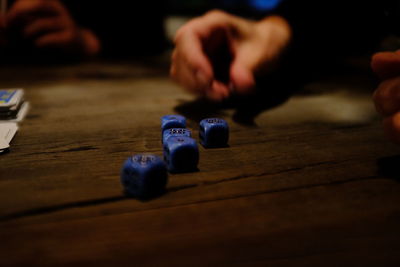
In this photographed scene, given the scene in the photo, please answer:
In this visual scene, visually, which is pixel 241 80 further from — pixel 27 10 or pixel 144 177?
pixel 27 10

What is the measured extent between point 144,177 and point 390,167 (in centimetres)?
60

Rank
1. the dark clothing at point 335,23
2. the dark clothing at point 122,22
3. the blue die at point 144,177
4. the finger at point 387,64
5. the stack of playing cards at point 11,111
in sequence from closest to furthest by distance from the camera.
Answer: the blue die at point 144,177
the finger at point 387,64
the stack of playing cards at point 11,111
the dark clothing at point 335,23
the dark clothing at point 122,22

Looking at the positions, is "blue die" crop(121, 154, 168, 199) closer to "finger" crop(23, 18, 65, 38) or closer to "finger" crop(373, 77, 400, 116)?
"finger" crop(373, 77, 400, 116)

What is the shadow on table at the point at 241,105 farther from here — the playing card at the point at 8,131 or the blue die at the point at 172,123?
the playing card at the point at 8,131

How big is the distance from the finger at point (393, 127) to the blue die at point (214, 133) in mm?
392

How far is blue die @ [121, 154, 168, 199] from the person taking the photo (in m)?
0.74

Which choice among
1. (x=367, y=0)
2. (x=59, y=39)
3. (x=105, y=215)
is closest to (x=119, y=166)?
(x=105, y=215)

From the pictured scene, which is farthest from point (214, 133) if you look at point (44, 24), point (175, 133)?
point (44, 24)

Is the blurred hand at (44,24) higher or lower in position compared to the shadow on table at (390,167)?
higher

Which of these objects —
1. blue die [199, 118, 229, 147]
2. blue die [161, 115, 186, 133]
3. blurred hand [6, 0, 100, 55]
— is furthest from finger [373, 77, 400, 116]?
blurred hand [6, 0, 100, 55]

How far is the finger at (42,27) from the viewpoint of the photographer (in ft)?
7.88

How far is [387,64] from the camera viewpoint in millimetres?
857

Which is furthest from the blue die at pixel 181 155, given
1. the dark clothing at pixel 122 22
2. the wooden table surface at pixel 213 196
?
the dark clothing at pixel 122 22

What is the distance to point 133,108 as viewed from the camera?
1.37m
